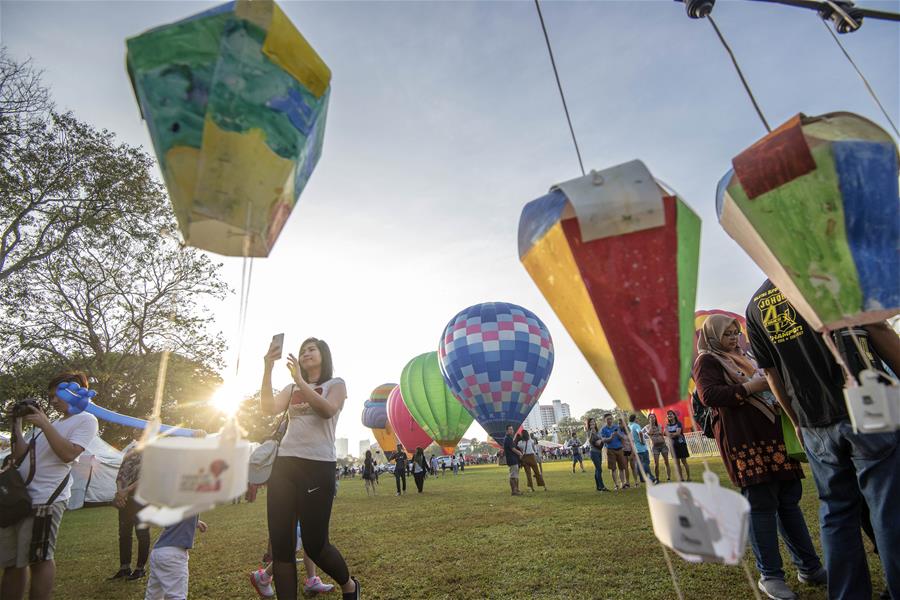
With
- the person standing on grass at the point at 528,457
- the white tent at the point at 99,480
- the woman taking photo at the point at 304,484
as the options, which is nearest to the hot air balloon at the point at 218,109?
the woman taking photo at the point at 304,484

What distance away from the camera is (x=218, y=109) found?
1.07m

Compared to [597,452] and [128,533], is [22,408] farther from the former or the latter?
[597,452]

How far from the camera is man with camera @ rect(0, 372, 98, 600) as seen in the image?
2.71 metres

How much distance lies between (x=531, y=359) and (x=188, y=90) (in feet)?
46.8

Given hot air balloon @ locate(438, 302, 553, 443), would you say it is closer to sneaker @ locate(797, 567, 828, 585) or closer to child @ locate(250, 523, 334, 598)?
child @ locate(250, 523, 334, 598)

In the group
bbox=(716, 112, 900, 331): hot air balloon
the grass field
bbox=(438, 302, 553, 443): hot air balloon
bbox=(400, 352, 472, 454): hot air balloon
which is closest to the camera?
bbox=(716, 112, 900, 331): hot air balloon

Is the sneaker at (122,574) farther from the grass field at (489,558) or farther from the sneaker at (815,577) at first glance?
the sneaker at (815,577)

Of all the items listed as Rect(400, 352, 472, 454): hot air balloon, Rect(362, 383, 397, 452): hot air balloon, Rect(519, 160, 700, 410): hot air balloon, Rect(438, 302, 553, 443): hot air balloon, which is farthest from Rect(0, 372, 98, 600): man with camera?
Rect(362, 383, 397, 452): hot air balloon

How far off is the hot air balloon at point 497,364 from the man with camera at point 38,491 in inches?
474

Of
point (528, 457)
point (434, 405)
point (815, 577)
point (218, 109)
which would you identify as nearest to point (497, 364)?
point (528, 457)

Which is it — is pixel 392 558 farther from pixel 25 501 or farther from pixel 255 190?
pixel 255 190

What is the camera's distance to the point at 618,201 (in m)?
1.10

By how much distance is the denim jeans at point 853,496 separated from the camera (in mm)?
1827

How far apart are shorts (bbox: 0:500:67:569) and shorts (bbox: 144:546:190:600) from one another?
626 millimetres
